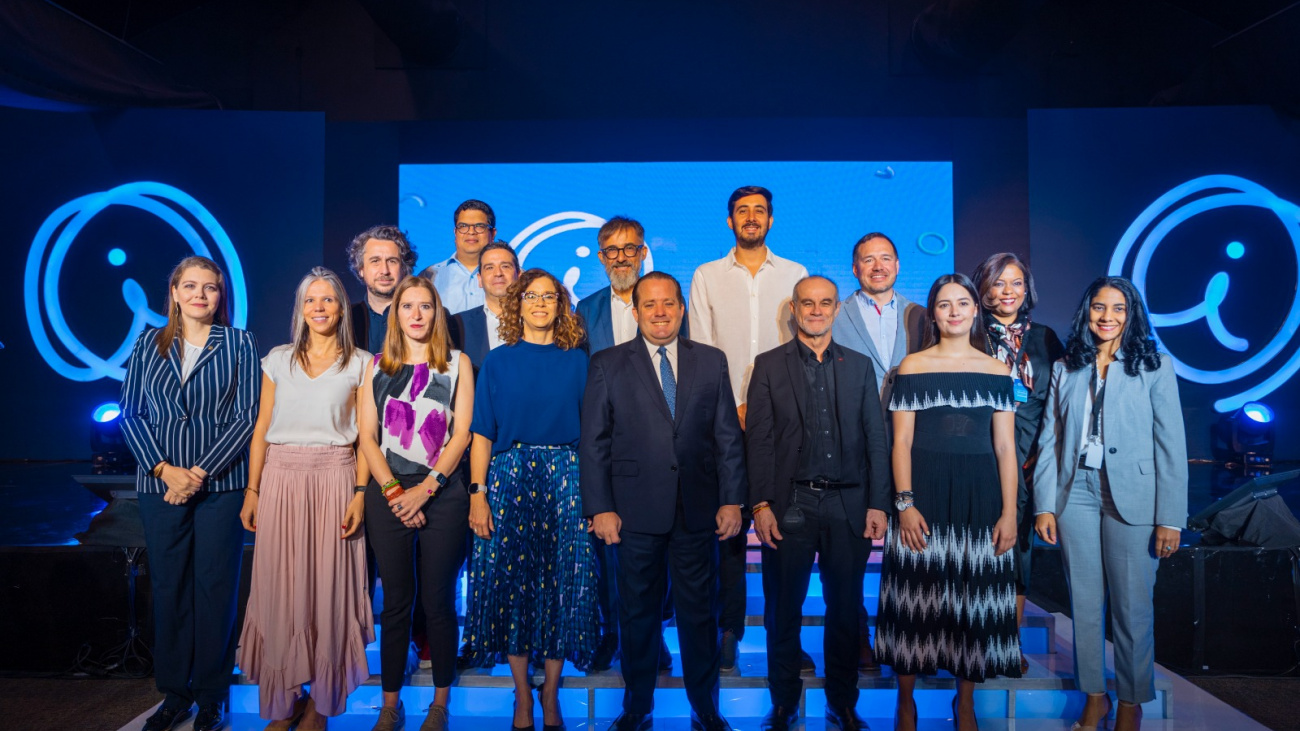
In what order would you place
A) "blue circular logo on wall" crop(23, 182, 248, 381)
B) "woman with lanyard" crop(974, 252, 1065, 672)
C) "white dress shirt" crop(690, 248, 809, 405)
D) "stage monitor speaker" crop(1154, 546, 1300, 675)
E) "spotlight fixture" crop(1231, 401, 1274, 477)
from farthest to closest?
"blue circular logo on wall" crop(23, 182, 248, 381)
"spotlight fixture" crop(1231, 401, 1274, 477)
"stage monitor speaker" crop(1154, 546, 1300, 675)
"white dress shirt" crop(690, 248, 809, 405)
"woman with lanyard" crop(974, 252, 1065, 672)

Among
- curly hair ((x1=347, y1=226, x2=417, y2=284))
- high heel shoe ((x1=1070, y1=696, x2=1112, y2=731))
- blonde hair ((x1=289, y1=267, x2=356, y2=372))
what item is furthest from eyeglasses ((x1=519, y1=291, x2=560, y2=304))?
high heel shoe ((x1=1070, y1=696, x2=1112, y2=731))

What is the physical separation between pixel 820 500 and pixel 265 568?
6.70 feet

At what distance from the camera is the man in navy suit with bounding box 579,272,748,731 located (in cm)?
264

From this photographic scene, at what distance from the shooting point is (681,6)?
22.6 ft

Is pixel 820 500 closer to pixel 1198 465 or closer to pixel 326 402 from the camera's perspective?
pixel 326 402

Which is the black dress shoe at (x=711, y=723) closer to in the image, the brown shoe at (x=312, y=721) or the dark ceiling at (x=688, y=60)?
the brown shoe at (x=312, y=721)

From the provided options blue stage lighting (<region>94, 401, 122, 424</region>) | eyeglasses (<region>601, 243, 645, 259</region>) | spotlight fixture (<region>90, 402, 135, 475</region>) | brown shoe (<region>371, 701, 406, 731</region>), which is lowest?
brown shoe (<region>371, 701, 406, 731</region>)

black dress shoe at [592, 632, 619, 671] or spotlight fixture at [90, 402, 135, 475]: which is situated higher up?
spotlight fixture at [90, 402, 135, 475]

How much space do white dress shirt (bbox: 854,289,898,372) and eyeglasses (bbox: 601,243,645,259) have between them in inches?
42.0

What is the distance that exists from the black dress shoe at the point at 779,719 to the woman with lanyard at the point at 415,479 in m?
1.19

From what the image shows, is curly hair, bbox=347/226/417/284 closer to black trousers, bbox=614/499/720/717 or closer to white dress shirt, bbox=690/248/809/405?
white dress shirt, bbox=690/248/809/405

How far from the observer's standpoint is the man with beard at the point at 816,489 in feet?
8.84

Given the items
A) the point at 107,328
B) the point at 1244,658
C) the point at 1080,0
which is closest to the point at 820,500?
the point at 1244,658

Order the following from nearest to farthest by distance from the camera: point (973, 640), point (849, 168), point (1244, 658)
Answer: point (973, 640)
point (1244, 658)
point (849, 168)
